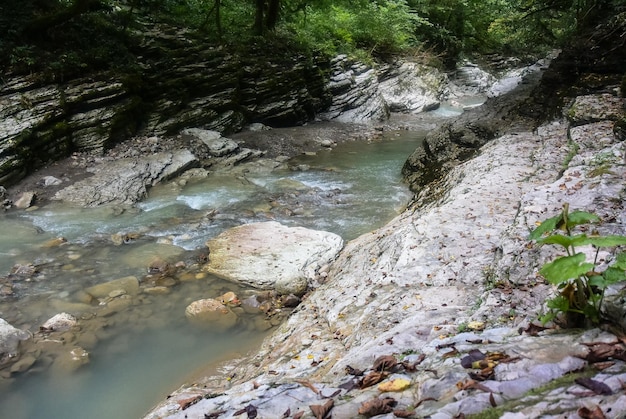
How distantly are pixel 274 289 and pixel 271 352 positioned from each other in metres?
2.00

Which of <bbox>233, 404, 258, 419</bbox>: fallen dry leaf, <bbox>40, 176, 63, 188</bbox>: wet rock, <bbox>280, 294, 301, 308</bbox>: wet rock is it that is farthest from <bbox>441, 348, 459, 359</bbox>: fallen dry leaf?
<bbox>40, 176, 63, 188</bbox>: wet rock

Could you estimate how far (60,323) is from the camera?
236 inches

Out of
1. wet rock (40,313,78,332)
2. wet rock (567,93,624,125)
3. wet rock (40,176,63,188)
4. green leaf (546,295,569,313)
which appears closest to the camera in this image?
green leaf (546,295,569,313)

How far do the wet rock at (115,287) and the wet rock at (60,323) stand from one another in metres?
0.64

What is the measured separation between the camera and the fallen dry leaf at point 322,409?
2.48 m

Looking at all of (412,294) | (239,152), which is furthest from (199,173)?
(412,294)

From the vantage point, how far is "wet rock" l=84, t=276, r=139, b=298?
679 centimetres

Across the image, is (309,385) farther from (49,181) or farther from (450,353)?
(49,181)

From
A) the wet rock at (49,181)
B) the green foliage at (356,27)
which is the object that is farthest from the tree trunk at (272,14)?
the wet rock at (49,181)

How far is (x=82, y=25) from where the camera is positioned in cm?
1269

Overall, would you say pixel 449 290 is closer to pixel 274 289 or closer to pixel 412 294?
pixel 412 294

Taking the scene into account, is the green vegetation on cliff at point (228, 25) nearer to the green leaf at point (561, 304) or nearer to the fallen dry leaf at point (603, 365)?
the green leaf at point (561, 304)

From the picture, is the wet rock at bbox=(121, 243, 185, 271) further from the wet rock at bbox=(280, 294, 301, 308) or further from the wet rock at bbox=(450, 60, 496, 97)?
the wet rock at bbox=(450, 60, 496, 97)

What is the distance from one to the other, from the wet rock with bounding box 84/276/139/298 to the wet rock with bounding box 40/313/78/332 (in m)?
0.64
